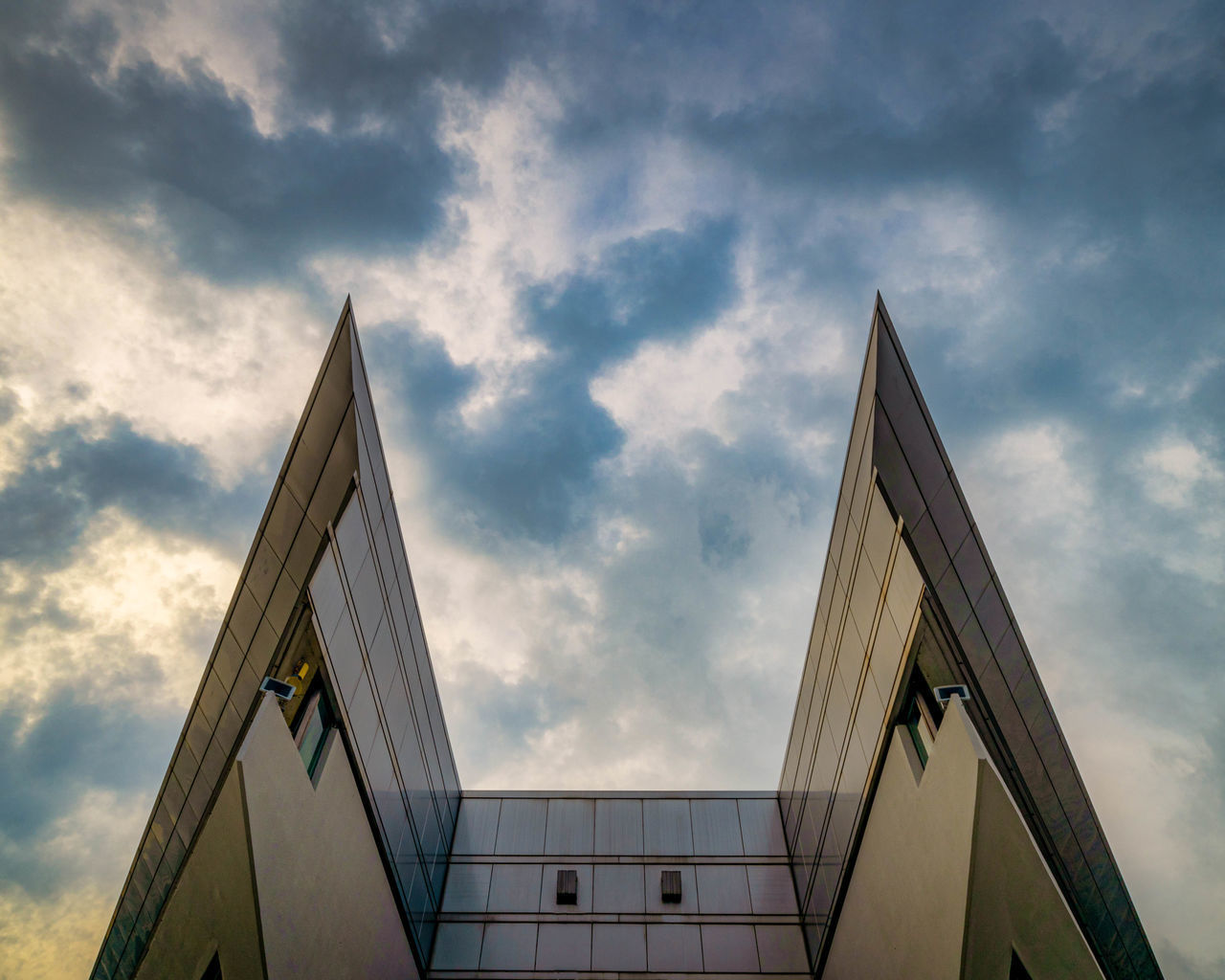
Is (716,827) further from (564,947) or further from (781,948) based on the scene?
(564,947)

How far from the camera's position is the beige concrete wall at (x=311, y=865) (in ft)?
34.4

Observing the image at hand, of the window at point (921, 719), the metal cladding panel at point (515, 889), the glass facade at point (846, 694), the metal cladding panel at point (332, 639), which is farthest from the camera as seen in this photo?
the metal cladding panel at point (515, 889)

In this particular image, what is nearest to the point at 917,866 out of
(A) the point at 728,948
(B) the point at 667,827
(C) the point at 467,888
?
(A) the point at 728,948

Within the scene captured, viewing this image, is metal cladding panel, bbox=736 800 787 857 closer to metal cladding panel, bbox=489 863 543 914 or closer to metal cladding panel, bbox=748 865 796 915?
metal cladding panel, bbox=748 865 796 915

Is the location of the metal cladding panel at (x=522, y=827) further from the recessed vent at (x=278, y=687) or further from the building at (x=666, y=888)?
the recessed vent at (x=278, y=687)

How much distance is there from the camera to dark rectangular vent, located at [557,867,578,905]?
22.5 metres

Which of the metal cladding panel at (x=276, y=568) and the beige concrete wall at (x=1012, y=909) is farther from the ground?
the metal cladding panel at (x=276, y=568)

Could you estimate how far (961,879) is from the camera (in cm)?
1032

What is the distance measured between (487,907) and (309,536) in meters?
16.0

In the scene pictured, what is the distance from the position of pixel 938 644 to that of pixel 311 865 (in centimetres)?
1187

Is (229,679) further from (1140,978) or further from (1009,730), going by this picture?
(1140,978)

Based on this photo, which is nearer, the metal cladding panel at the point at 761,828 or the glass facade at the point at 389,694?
the glass facade at the point at 389,694

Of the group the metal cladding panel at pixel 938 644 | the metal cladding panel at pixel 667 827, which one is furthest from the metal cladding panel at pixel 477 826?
the metal cladding panel at pixel 938 644

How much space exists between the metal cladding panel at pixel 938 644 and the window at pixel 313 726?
36.7 ft
